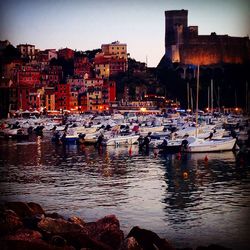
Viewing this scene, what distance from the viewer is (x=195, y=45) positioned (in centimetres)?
3669

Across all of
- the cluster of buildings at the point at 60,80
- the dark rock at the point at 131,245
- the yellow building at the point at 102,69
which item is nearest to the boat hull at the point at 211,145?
the dark rock at the point at 131,245

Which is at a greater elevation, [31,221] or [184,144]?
[184,144]

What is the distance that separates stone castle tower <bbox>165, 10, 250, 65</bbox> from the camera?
33.6 meters

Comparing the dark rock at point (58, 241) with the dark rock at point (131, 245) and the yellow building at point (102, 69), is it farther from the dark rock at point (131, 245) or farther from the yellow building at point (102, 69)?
the yellow building at point (102, 69)

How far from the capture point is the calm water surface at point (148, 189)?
5219 millimetres

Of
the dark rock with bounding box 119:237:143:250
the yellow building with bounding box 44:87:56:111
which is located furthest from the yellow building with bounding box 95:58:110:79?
the dark rock with bounding box 119:237:143:250

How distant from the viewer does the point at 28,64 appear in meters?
35.6

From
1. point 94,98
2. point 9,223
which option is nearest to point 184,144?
point 9,223

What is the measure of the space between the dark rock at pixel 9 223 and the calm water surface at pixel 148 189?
1.24m

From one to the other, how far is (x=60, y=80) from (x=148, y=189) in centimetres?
3223

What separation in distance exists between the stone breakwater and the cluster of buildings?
63.1 feet

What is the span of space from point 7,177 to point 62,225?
4.49 meters

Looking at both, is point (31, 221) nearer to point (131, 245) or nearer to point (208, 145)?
point (131, 245)

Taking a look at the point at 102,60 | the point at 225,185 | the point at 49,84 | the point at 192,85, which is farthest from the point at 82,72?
the point at 225,185
